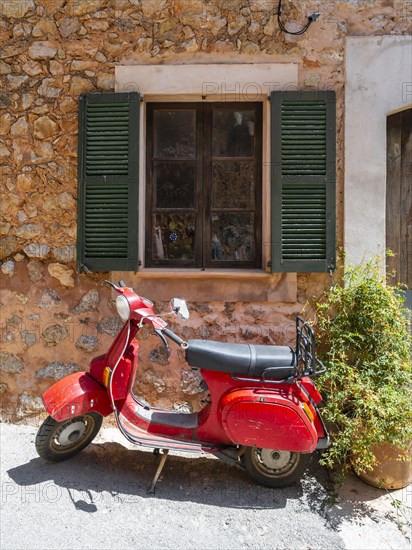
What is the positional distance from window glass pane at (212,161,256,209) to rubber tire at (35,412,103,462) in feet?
6.81

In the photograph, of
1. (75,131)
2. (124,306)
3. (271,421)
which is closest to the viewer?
(271,421)

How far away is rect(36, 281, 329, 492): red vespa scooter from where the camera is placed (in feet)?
8.66

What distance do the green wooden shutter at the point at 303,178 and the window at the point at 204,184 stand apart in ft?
1.03

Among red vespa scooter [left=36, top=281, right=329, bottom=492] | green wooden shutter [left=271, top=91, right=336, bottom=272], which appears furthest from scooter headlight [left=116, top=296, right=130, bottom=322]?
green wooden shutter [left=271, top=91, right=336, bottom=272]

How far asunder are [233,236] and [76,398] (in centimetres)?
194

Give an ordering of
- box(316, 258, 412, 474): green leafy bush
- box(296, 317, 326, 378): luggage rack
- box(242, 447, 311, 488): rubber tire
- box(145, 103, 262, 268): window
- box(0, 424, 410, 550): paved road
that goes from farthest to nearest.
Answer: box(145, 103, 262, 268): window, box(242, 447, 311, 488): rubber tire, box(316, 258, 412, 474): green leafy bush, box(296, 317, 326, 378): luggage rack, box(0, 424, 410, 550): paved road

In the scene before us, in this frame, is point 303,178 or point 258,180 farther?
point 258,180

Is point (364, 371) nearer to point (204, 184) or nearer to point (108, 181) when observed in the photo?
point (204, 184)

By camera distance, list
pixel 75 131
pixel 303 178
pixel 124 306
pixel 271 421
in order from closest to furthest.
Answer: pixel 271 421
pixel 124 306
pixel 303 178
pixel 75 131

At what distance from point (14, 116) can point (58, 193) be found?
30.9 inches

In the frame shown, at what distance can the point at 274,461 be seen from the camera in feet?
9.38

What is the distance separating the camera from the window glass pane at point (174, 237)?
3.95 m

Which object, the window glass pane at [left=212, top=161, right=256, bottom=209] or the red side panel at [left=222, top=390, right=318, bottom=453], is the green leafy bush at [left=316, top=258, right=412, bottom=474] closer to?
the red side panel at [left=222, top=390, right=318, bottom=453]

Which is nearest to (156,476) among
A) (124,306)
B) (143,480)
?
(143,480)
